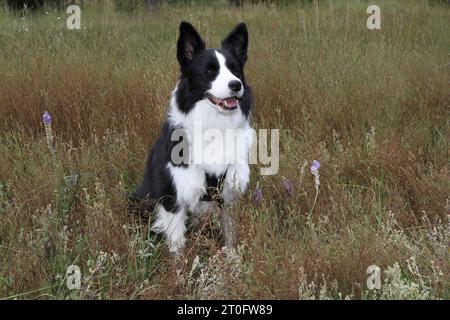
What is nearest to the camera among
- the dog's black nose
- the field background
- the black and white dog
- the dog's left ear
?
the field background

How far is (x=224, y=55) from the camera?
311cm

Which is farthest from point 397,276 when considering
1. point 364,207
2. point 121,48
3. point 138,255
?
point 121,48

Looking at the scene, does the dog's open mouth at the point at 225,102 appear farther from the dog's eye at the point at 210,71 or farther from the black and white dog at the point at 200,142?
the dog's eye at the point at 210,71

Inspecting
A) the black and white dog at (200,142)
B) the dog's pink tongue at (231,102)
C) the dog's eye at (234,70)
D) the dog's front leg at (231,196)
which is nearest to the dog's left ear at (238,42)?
the black and white dog at (200,142)

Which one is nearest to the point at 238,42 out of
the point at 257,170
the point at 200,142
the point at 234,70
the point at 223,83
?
the point at 234,70

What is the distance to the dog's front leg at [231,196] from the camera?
9.97 feet

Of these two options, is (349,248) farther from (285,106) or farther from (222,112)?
(285,106)

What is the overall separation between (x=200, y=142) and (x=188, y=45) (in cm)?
54

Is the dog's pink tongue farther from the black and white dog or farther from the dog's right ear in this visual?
the dog's right ear

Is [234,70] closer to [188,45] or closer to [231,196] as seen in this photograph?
[188,45]

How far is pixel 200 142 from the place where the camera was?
3.20m

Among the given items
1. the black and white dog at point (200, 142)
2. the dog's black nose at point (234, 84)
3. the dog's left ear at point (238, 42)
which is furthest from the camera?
the dog's left ear at point (238, 42)

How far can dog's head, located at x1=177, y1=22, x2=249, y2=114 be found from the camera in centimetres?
303

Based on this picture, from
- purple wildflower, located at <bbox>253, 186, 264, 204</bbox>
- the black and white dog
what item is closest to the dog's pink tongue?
the black and white dog
